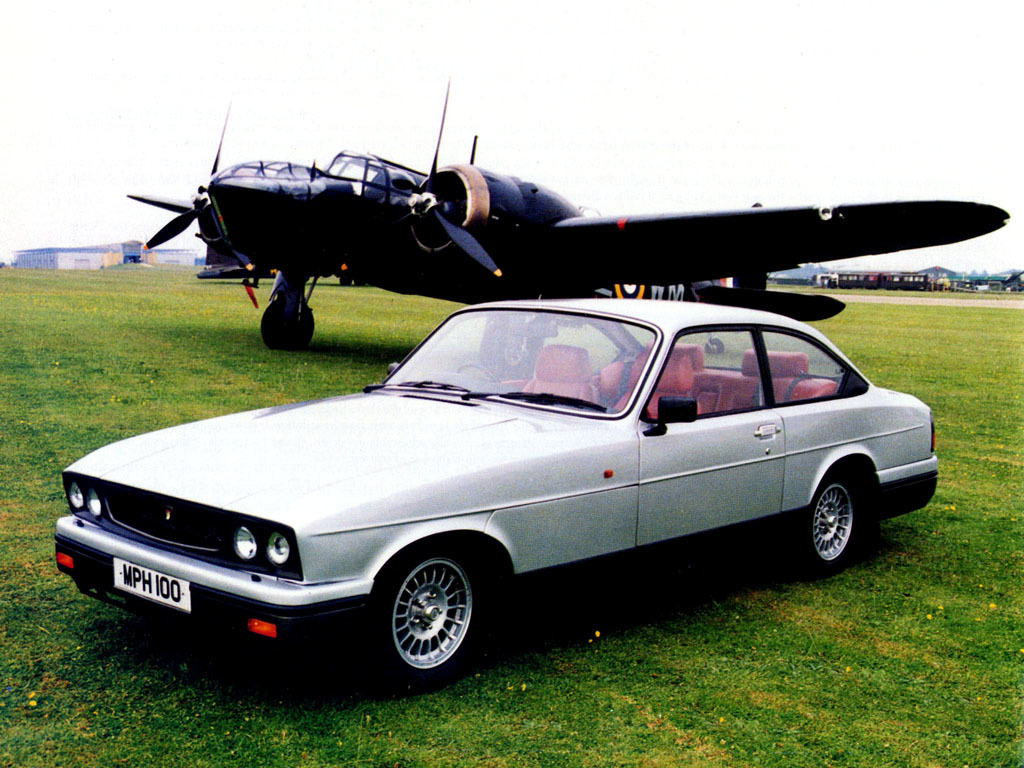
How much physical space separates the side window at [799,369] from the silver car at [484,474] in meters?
0.01

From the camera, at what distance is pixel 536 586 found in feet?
12.4

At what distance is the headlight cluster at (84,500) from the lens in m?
3.80

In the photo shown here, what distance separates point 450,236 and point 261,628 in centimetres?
1172

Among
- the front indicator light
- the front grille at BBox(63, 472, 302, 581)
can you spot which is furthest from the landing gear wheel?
the front indicator light

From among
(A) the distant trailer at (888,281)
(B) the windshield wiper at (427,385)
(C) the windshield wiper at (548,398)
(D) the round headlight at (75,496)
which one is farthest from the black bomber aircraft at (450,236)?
(A) the distant trailer at (888,281)

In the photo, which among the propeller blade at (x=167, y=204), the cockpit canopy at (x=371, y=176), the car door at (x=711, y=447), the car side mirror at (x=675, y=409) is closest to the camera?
the car side mirror at (x=675, y=409)

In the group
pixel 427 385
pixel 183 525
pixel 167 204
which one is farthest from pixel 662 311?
pixel 167 204

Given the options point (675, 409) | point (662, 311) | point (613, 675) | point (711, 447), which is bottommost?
point (613, 675)

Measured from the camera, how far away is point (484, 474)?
3562mm

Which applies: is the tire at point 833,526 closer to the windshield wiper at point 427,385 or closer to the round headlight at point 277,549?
the windshield wiper at point 427,385

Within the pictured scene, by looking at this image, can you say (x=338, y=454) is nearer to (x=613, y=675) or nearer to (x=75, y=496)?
(x=75, y=496)

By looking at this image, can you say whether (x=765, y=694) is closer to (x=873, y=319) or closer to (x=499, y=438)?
(x=499, y=438)

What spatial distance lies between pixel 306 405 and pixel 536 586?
167 centimetres

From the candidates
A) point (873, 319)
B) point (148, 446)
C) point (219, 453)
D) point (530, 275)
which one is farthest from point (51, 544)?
point (873, 319)
